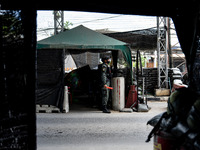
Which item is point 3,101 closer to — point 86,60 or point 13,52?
point 13,52

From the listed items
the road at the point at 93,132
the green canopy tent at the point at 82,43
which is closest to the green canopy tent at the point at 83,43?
the green canopy tent at the point at 82,43

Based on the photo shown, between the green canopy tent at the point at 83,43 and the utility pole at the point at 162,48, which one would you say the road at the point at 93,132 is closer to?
the green canopy tent at the point at 83,43

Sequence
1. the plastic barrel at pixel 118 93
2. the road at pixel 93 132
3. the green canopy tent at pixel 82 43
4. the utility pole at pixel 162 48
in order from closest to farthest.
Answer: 1. the road at pixel 93 132
2. the plastic barrel at pixel 118 93
3. the green canopy tent at pixel 82 43
4. the utility pole at pixel 162 48

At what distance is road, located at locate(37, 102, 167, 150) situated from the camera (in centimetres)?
466

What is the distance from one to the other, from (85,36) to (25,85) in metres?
8.22

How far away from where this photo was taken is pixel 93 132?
578 centimetres

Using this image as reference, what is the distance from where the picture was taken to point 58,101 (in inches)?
354

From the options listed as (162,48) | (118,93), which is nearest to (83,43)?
(118,93)

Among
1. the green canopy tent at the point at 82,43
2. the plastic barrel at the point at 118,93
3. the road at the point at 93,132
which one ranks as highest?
the green canopy tent at the point at 82,43

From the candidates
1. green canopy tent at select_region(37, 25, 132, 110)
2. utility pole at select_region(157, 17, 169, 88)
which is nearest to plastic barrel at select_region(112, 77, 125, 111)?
green canopy tent at select_region(37, 25, 132, 110)

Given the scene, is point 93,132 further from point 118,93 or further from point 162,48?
point 162,48

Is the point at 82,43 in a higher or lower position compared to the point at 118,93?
higher

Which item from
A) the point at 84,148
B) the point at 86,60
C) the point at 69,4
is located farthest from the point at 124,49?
the point at 86,60

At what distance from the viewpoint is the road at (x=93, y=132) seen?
4660 mm
